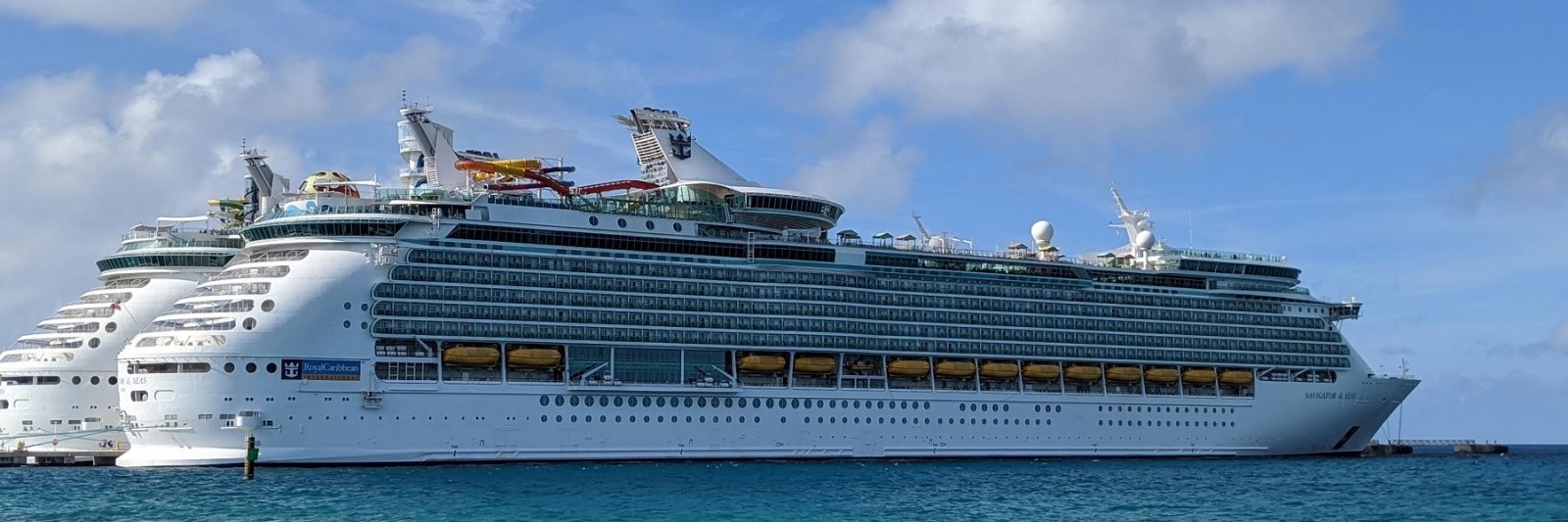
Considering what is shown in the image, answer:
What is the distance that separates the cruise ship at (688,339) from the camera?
218ft

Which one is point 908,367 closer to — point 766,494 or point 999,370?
point 999,370

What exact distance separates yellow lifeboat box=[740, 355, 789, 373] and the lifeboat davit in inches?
745

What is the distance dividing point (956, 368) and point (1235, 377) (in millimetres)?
17013

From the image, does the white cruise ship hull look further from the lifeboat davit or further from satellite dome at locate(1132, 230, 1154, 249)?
satellite dome at locate(1132, 230, 1154, 249)

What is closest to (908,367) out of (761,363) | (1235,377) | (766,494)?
(761,363)

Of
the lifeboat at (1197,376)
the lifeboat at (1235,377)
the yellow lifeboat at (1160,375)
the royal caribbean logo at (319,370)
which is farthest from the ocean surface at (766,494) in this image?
the lifeboat at (1235,377)

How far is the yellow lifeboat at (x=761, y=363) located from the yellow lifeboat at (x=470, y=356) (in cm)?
1145

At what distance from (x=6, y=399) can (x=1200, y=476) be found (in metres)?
51.4

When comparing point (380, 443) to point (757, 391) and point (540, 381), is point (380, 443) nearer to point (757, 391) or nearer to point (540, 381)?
point (540, 381)

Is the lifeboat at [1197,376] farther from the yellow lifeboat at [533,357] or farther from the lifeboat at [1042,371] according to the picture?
the yellow lifeboat at [533,357]

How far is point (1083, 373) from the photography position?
3339 inches

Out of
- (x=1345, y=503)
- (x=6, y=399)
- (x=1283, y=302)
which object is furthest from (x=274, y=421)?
(x=1283, y=302)

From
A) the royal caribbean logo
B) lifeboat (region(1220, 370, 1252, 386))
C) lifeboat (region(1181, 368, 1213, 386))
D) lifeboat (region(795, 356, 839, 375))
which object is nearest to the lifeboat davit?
lifeboat (region(1181, 368, 1213, 386))

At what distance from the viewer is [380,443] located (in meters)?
66.7
